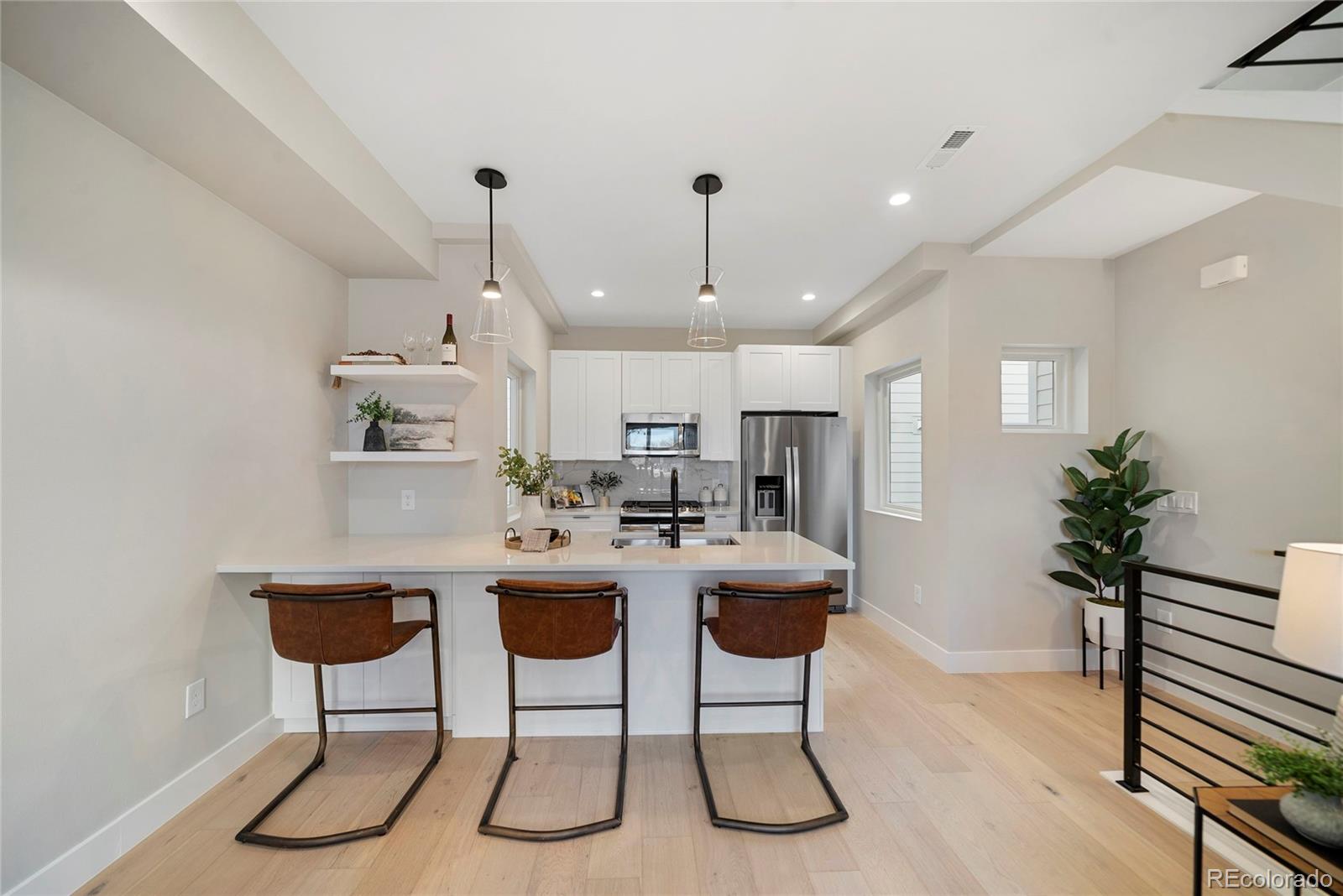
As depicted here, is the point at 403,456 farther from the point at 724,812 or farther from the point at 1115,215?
the point at 1115,215

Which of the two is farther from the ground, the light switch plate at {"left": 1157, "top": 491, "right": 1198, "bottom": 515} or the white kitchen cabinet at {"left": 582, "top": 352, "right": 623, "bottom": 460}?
the white kitchen cabinet at {"left": 582, "top": 352, "right": 623, "bottom": 460}

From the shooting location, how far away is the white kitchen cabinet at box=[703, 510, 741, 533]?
4871 mm

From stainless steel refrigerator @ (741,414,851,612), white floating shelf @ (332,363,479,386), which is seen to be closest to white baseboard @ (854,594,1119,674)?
stainless steel refrigerator @ (741,414,851,612)

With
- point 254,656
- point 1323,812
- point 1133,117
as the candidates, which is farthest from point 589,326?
point 1323,812

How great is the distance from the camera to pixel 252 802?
2170mm

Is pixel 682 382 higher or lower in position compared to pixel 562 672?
higher

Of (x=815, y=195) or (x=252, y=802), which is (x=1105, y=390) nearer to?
(x=815, y=195)

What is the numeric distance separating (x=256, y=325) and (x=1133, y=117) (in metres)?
3.68

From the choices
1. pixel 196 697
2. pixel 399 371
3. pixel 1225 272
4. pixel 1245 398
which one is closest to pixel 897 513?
pixel 1245 398

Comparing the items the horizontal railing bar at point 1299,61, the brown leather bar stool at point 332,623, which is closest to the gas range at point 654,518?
the brown leather bar stool at point 332,623

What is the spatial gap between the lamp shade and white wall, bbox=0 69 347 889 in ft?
10.5

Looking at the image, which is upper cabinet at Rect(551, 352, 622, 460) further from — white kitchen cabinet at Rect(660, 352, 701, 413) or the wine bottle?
the wine bottle

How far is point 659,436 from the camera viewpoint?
5.22m

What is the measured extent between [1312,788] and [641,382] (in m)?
4.52
